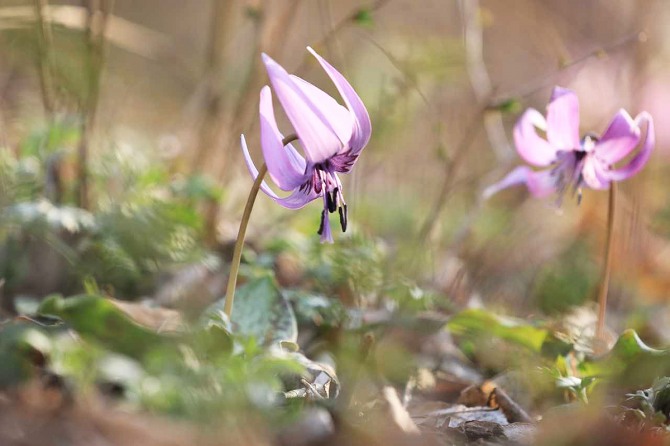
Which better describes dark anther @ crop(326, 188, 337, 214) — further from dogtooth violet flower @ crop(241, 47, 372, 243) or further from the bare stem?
the bare stem

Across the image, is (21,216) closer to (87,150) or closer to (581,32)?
(87,150)

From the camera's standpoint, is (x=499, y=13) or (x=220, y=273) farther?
(x=499, y=13)

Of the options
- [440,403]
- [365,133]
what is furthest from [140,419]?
[440,403]

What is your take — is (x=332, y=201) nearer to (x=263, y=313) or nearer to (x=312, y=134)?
(x=312, y=134)

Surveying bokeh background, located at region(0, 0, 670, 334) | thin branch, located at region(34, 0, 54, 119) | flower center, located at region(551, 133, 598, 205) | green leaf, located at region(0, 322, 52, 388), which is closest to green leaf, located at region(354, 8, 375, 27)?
bokeh background, located at region(0, 0, 670, 334)

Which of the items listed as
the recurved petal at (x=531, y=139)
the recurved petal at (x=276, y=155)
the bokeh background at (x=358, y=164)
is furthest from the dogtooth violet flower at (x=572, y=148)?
the recurved petal at (x=276, y=155)

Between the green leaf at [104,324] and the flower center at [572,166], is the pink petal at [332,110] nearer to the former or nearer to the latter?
the green leaf at [104,324]
